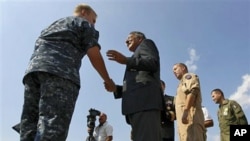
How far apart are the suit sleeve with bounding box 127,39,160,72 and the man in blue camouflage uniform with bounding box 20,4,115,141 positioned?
42 cm

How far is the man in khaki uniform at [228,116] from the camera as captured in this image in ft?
19.3

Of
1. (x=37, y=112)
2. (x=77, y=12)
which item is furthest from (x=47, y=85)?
(x=77, y=12)

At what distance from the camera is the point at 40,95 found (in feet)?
7.94

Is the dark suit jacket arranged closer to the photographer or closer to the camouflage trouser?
the camouflage trouser

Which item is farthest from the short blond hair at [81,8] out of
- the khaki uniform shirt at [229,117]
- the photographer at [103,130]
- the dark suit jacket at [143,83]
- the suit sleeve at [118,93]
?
the khaki uniform shirt at [229,117]

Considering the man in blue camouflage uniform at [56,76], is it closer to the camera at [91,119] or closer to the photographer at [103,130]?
the camera at [91,119]

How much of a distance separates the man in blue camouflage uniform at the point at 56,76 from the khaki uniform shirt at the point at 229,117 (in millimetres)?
4107

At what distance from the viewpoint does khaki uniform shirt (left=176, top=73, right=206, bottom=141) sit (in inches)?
146

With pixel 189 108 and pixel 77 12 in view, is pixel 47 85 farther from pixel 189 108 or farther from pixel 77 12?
pixel 189 108

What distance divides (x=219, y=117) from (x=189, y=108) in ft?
9.21

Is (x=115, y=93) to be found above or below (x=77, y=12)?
below

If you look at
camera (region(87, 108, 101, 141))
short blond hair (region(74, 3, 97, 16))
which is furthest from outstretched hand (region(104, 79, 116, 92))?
camera (region(87, 108, 101, 141))

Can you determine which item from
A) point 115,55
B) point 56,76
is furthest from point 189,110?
point 56,76

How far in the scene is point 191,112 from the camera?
12.4 feet
